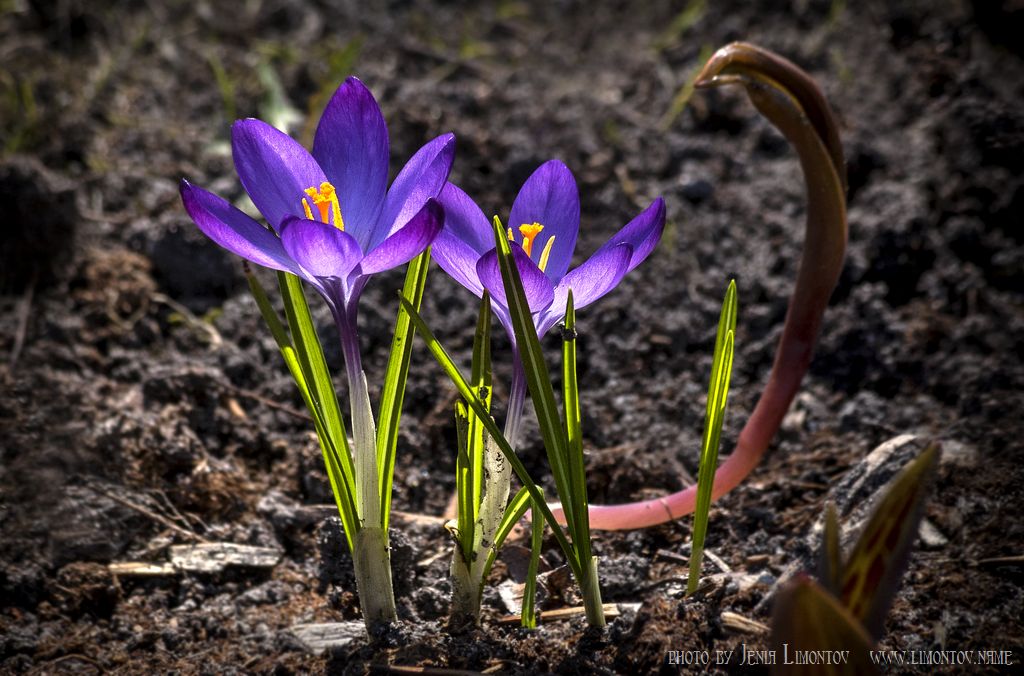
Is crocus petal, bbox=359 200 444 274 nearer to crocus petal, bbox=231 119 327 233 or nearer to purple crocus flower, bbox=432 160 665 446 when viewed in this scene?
purple crocus flower, bbox=432 160 665 446

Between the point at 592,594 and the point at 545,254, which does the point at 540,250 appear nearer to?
the point at 545,254

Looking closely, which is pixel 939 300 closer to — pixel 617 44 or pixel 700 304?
pixel 700 304

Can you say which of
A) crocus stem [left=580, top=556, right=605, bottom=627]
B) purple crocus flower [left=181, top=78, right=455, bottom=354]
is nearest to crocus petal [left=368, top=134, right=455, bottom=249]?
purple crocus flower [left=181, top=78, right=455, bottom=354]

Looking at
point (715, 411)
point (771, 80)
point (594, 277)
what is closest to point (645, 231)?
point (594, 277)

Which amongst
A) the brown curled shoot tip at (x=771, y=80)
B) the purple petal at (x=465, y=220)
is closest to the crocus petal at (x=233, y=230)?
the purple petal at (x=465, y=220)

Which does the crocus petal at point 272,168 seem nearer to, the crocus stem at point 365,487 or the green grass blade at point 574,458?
the crocus stem at point 365,487

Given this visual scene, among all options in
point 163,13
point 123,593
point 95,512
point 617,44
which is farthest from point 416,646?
point 163,13
